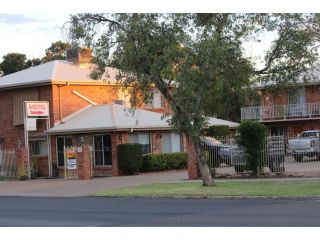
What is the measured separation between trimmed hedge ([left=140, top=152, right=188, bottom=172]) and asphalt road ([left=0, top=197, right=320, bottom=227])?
43.3ft

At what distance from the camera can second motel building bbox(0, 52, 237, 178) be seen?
1307 inches

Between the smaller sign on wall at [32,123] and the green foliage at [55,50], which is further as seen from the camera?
the green foliage at [55,50]

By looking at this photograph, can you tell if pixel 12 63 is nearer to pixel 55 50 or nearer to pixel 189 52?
pixel 55 50

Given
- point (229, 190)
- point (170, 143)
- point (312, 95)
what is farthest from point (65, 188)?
point (312, 95)

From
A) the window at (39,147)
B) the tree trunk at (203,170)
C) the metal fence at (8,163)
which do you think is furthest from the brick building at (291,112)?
the tree trunk at (203,170)

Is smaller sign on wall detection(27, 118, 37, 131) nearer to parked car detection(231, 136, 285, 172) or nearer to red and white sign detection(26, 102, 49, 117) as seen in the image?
red and white sign detection(26, 102, 49, 117)

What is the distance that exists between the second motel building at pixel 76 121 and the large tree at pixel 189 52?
1006cm

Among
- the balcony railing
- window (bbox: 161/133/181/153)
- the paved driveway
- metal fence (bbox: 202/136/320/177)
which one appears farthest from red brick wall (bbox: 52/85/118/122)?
the balcony railing

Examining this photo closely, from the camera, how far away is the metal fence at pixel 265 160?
25.4 m

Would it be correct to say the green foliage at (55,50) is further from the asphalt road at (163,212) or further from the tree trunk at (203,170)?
the asphalt road at (163,212)

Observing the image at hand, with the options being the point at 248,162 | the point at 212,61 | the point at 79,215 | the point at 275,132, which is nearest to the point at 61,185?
the point at 248,162

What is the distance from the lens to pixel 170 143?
3578 cm

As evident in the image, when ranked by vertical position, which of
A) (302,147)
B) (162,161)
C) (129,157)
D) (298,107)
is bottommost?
(162,161)

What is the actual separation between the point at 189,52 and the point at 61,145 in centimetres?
1668
